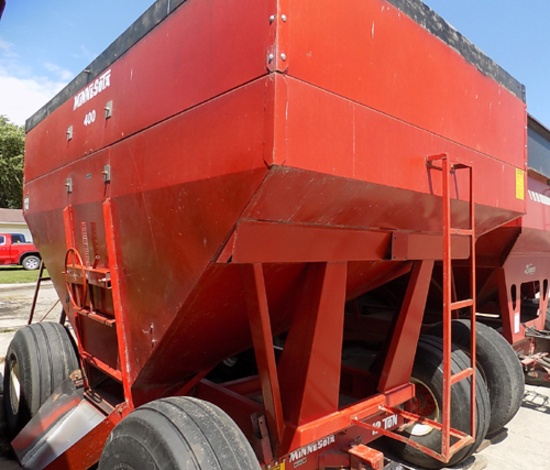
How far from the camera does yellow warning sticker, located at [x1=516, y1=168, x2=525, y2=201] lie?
11.4 feet

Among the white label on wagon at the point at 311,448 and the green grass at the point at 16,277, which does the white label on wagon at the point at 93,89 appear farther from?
the green grass at the point at 16,277

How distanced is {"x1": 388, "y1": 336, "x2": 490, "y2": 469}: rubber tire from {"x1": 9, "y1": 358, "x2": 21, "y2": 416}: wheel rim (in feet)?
11.1

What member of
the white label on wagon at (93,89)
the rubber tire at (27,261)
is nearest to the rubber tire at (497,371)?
the white label on wagon at (93,89)

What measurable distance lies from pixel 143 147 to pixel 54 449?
90.9 inches

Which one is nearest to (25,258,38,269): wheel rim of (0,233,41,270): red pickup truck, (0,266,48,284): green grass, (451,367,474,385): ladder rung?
(0,233,41,270): red pickup truck

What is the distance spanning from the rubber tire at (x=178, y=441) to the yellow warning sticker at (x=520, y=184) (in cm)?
271

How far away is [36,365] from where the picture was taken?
3.94m

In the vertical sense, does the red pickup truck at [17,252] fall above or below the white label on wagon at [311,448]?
above

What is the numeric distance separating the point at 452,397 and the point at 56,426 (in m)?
3.03

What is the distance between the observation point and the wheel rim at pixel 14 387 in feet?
13.7

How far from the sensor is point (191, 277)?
85.7 inches

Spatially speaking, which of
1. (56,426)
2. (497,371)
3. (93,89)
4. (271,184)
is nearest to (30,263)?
(56,426)

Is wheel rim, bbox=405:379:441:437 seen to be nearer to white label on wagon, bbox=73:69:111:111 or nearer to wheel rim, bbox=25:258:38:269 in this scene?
white label on wagon, bbox=73:69:111:111

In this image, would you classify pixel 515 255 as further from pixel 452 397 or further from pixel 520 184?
pixel 452 397
